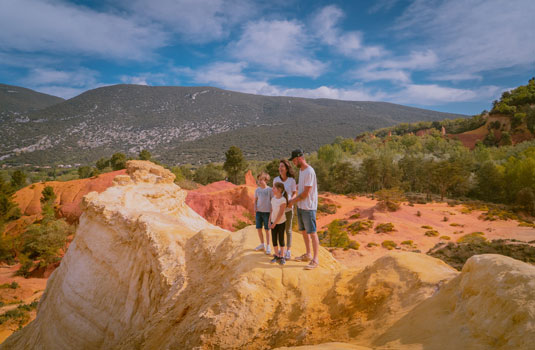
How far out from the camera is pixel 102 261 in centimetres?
684

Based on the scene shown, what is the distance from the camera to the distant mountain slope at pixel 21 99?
132m

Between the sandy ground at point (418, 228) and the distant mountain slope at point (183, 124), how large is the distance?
71830 mm

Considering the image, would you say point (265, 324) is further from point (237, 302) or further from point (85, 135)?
point (85, 135)

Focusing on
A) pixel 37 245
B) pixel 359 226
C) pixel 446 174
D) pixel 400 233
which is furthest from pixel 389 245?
pixel 37 245

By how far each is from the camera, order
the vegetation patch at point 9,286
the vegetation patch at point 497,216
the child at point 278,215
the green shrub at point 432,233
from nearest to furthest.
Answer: the child at point 278,215
the vegetation patch at point 9,286
the green shrub at point 432,233
the vegetation patch at point 497,216

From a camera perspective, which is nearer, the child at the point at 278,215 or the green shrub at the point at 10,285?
the child at the point at 278,215

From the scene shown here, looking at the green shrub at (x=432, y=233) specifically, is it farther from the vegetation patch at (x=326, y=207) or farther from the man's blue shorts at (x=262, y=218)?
the man's blue shorts at (x=262, y=218)

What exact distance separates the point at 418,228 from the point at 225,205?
16.4 metres

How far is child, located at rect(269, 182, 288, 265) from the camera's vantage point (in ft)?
14.5

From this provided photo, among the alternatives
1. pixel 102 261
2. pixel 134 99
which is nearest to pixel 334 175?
pixel 102 261

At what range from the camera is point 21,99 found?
488 ft

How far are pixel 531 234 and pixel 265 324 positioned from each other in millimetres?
24292

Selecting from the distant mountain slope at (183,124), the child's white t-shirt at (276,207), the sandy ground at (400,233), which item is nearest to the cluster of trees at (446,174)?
the sandy ground at (400,233)

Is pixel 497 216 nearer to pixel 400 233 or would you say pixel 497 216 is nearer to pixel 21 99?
pixel 400 233
